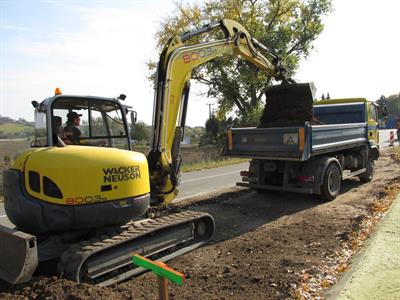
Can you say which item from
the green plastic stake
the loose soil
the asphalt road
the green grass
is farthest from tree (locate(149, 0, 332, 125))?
the green plastic stake

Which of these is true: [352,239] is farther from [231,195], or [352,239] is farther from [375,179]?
[375,179]

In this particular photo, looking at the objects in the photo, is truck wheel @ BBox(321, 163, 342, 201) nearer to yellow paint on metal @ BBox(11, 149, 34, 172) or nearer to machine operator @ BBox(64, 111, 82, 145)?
machine operator @ BBox(64, 111, 82, 145)

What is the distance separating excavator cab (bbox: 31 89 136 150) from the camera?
5.50 meters

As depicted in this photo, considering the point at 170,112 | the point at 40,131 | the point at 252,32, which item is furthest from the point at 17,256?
the point at 252,32

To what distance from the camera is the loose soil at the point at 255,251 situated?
14.5 feet

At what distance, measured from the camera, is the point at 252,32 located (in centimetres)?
3222

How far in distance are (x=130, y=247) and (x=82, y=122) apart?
6.50 feet

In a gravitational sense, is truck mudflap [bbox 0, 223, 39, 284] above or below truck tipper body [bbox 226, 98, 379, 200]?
below

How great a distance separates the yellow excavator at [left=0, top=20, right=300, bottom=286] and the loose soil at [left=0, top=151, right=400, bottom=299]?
11.2 inches

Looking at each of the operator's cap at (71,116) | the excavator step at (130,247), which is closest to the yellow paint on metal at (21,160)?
the operator's cap at (71,116)

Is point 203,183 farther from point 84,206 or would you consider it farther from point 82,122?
point 84,206

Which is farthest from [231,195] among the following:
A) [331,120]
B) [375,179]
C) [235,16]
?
[235,16]

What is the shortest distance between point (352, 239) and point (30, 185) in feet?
15.5

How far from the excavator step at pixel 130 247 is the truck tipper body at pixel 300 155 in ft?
10.3
